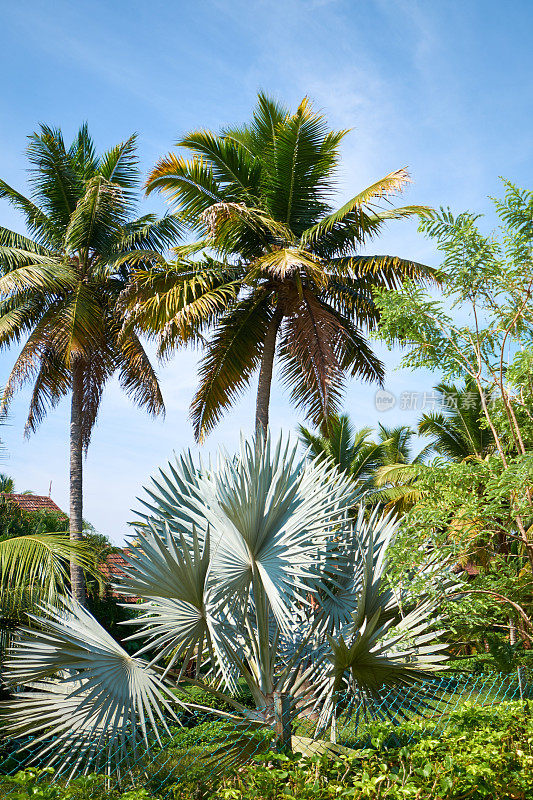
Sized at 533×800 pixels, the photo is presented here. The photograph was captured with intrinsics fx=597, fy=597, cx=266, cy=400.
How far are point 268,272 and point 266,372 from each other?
1764mm

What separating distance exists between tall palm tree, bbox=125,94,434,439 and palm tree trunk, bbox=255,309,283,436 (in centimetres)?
2

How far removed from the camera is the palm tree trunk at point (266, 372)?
1044cm

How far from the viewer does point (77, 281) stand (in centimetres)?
1291

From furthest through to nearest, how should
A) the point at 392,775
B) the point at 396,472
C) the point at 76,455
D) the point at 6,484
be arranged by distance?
the point at 6,484 < the point at 396,472 < the point at 76,455 < the point at 392,775

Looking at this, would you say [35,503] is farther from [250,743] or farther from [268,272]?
[250,743]

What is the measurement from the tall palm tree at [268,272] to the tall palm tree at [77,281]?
2.07m

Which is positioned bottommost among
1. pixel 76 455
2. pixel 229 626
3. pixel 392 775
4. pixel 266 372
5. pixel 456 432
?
pixel 392 775

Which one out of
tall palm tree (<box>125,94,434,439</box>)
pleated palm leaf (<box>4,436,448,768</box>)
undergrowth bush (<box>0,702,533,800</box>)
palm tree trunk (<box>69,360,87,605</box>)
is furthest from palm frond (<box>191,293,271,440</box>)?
undergrowth bush (<box>0,702,533,800</box>)

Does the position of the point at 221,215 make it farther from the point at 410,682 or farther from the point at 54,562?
the point at 410,682

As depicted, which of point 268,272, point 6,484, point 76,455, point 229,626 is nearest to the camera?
point 229,626

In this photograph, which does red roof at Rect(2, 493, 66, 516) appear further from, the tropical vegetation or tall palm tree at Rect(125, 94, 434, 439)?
tall palm tree at Rect(125, 94, 434, 439)

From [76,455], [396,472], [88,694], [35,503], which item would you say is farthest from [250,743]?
[35,503]

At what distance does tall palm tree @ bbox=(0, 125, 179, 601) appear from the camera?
12367 millimetres

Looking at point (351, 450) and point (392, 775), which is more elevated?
point (351, 450)
